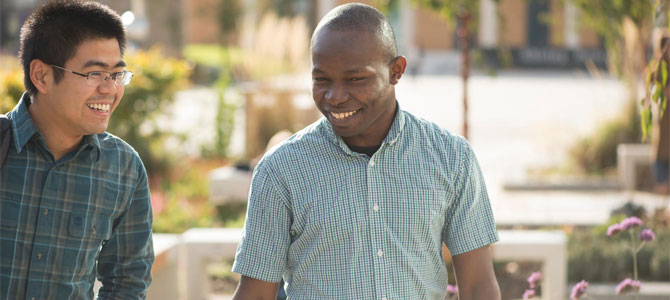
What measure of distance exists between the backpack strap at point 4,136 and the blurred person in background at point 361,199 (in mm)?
709

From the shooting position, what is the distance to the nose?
2.32 m

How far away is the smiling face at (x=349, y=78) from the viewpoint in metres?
2.33

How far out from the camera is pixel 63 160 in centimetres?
256

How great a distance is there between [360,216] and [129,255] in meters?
0.77

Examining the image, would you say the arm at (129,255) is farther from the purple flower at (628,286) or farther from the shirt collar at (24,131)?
the purple flower at (628,286)

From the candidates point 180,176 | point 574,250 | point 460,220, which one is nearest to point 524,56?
point 180,176

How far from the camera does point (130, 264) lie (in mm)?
A: 2699

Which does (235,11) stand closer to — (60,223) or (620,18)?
(620,18)

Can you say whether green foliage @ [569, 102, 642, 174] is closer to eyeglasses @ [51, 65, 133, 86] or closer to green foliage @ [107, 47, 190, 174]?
green foliage @ [107, 47, 190, 174]

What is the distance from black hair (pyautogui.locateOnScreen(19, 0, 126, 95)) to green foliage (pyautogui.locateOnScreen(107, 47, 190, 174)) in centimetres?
711

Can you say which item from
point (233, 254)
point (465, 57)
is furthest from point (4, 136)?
point (465, 57)

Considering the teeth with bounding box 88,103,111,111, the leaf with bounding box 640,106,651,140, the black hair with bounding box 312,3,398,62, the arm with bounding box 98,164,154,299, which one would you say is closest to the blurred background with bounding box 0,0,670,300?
the leaf with bounding box 640,106,651,140

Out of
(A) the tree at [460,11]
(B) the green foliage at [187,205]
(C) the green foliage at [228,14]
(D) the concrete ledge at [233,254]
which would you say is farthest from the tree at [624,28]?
(C) the green foliage at [228,14]

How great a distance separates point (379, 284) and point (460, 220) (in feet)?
0.99
